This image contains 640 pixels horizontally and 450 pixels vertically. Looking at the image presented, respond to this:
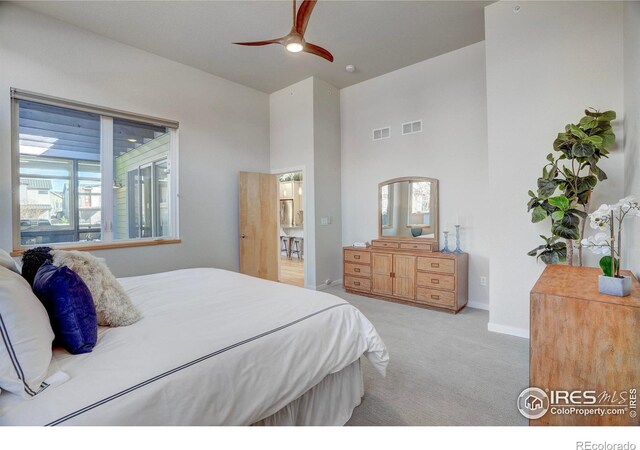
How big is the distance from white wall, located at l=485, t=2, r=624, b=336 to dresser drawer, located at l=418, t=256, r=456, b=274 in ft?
Answer: 1.76

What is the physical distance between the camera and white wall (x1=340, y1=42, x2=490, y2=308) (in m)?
3.77

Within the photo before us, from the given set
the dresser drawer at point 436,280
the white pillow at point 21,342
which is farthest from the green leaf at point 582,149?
the white pillow at point 21,342

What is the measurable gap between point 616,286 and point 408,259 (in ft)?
8.26

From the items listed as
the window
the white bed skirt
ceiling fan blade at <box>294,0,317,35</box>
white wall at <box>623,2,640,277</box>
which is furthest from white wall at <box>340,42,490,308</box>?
the window

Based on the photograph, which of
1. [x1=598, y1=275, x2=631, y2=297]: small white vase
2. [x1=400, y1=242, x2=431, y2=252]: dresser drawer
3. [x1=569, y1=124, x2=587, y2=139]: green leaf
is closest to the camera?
[x1=598, y1=275, x2=631, y2=297]: small white vase

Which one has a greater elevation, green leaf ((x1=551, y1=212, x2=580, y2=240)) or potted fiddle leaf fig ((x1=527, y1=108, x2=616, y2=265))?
potted fiddle leaf fig ((x1=527, y1=108, x2=616, y2=265))

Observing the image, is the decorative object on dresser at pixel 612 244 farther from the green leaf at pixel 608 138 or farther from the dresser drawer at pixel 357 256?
the dresser drawer at pixel 357 256

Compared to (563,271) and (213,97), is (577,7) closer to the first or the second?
(563,271)

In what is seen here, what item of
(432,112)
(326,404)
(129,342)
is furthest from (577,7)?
(129,342)

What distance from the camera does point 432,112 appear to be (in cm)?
414

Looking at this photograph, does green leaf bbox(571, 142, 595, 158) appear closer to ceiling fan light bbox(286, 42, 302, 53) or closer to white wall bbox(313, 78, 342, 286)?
ceiling fan light bbox(286, 42, 302, 53)

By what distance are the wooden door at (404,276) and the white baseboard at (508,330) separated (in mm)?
983

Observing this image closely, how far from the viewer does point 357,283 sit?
4.44m

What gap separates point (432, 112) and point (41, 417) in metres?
4.59
